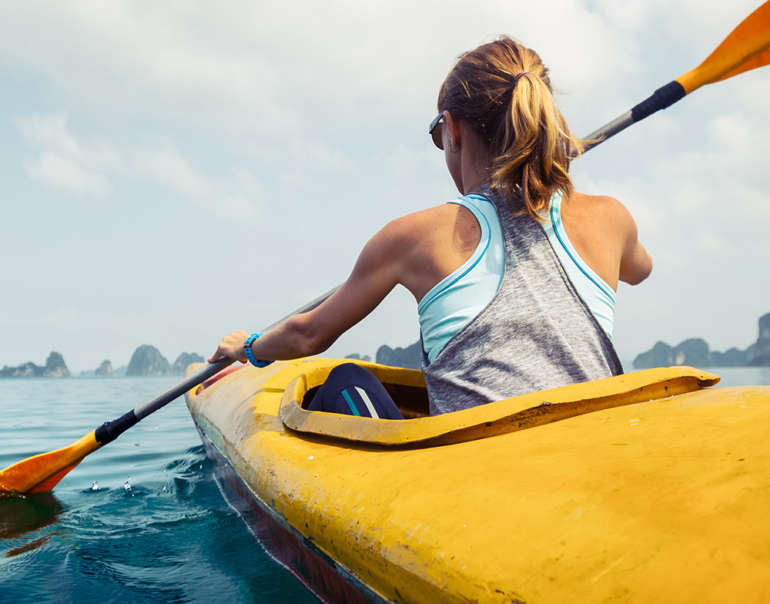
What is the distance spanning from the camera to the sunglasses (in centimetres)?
176

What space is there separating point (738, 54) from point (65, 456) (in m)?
4.29

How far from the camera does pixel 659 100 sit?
3.17m

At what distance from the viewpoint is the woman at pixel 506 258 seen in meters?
1.38

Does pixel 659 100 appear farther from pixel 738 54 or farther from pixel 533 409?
pixel 533 409

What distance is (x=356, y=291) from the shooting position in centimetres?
161

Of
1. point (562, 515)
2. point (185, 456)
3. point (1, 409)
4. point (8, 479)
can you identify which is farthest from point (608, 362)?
point (1, 409)

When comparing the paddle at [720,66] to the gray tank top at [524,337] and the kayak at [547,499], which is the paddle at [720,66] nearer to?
the gray tank top at [524,337]

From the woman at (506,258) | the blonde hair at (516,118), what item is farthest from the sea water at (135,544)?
the blonde hair at (516,118)

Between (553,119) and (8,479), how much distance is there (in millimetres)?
3322

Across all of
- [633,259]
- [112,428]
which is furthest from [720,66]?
[112,428]

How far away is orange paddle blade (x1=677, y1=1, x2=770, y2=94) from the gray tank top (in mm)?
2343

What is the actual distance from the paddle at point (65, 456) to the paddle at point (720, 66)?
1.84 m

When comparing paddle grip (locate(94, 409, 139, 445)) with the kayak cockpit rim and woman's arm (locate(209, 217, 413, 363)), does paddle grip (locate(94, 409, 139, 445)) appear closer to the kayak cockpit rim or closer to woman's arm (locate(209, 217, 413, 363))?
woman's arm (locate(209, 217, 413, 363))

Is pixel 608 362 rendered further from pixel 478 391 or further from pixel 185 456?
pixel 185 456
